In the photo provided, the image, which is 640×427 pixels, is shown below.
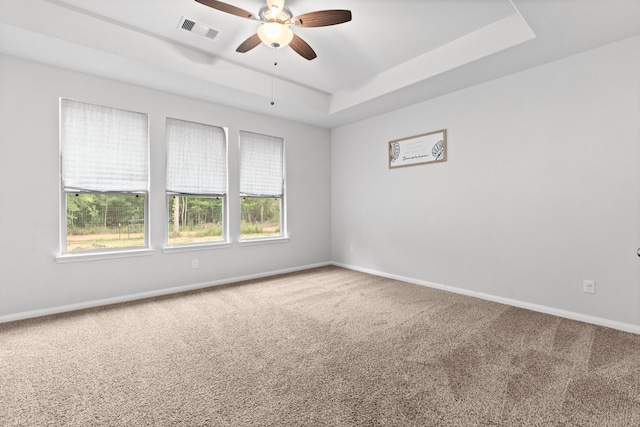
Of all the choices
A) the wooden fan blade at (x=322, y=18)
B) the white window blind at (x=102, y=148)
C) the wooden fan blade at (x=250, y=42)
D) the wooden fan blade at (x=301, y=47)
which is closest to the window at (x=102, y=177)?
the white window blind at (x=102, y=148)

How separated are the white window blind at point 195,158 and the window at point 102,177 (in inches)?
12.4

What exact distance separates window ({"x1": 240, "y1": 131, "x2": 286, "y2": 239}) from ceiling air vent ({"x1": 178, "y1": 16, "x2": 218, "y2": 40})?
1.72 m

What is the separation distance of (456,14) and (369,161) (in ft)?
8.30

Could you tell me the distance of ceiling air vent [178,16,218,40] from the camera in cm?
286

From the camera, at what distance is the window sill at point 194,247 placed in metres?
3.97

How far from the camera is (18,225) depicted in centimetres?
305

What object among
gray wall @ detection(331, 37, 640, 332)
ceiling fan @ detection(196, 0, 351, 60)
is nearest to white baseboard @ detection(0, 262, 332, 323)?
gray wall @ detection(331, 37, 640, 332)

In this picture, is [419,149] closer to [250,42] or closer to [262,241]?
[250,42]

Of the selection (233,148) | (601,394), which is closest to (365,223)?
(233,148)

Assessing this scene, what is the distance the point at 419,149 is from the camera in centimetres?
434

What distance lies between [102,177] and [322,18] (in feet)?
9.97

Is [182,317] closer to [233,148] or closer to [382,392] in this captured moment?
[382,392]

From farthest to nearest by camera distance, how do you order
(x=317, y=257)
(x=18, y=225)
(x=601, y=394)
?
(x=317, y=257) → (x=18, y=225) → (x=601, y=394)

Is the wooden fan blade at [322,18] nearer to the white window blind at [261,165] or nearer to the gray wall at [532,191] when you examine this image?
the gray wall at [532,191]
